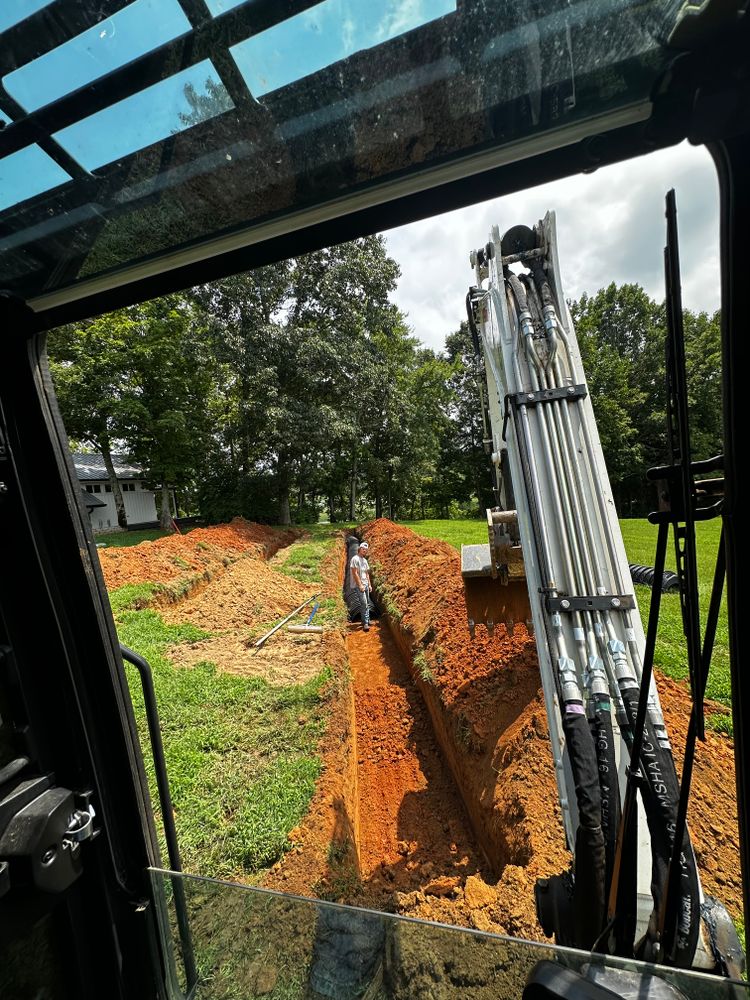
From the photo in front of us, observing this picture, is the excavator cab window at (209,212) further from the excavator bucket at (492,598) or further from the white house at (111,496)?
the white house at (111,496)

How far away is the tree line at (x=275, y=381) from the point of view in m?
18.0

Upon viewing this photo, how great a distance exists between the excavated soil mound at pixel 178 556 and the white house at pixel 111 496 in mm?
14531

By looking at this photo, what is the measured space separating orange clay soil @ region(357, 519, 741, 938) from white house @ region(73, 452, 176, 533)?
26.3m

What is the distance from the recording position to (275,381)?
2038 cm

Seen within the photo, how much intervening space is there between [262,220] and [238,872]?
170 inches

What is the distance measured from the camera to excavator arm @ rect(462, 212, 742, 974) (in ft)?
4.52

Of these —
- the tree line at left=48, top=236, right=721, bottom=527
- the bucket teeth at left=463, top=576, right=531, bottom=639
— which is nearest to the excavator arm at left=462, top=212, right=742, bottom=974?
the bucket teeth at left=463, top=576, right=531, bottom=639

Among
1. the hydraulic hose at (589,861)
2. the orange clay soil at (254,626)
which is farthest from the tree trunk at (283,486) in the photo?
the hydraulic hose at (589,861)

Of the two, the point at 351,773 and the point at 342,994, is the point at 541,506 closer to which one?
the point at 342,994

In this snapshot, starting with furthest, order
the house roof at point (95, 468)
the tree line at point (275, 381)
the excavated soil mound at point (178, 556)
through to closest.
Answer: the house roof at point (95, 468) < the tree line at point (275, 381) < the excavated soil mound at point (178, 556)

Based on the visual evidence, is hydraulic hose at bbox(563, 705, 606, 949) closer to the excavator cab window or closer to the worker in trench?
the excavator cab window

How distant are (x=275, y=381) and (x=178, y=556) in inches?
446

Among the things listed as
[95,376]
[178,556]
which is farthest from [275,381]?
[178,556]

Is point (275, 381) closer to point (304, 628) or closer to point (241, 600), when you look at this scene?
point (241, 600)
